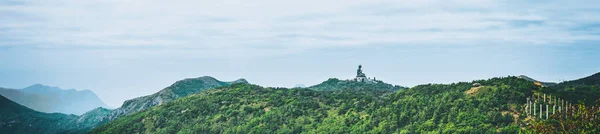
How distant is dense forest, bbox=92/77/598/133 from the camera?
8431 cm

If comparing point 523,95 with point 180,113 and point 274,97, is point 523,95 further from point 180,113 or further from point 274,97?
point 180,113

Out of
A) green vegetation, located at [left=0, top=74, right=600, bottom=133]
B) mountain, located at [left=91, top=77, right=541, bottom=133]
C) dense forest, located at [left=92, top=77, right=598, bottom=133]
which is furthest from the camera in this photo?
mountain, located at [left=91, top=77, right=541, bottom=133]

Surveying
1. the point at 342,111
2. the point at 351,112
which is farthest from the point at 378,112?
the point at 342,111

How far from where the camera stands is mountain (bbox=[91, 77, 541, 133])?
85938mm

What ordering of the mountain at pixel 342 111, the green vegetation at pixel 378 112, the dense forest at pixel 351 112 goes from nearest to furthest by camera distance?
the green vegetation at pixel 378 112 → the dense forest at pixel 351 112 → the mountain at pixel 342 111

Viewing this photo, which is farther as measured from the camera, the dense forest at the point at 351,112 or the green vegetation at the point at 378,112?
the dense forest at the point at 351,112

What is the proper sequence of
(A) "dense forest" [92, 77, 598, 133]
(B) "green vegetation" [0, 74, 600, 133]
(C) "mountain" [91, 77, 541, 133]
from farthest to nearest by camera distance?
1. (C) "mountain" [91, 77, 541, 133]
2. (A) "dense forest" [92, 77, 598, 133]
3. (B) "green vegetation" [0, 74, 600, 133]

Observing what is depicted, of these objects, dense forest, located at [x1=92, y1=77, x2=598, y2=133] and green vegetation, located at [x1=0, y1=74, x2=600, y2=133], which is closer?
green vegetation, located at [x1=0, y1=74, x2=600, y2=133]

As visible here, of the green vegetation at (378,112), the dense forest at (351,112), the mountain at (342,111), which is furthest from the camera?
the mountain at (342,111)

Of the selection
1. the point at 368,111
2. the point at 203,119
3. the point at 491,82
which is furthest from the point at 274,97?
the point at 491,82

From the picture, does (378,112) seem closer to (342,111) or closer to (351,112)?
(351,112)

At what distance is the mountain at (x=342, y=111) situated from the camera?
85.9 metres

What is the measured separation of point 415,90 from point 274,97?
4049 centimetres

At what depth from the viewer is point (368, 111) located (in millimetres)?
110125
